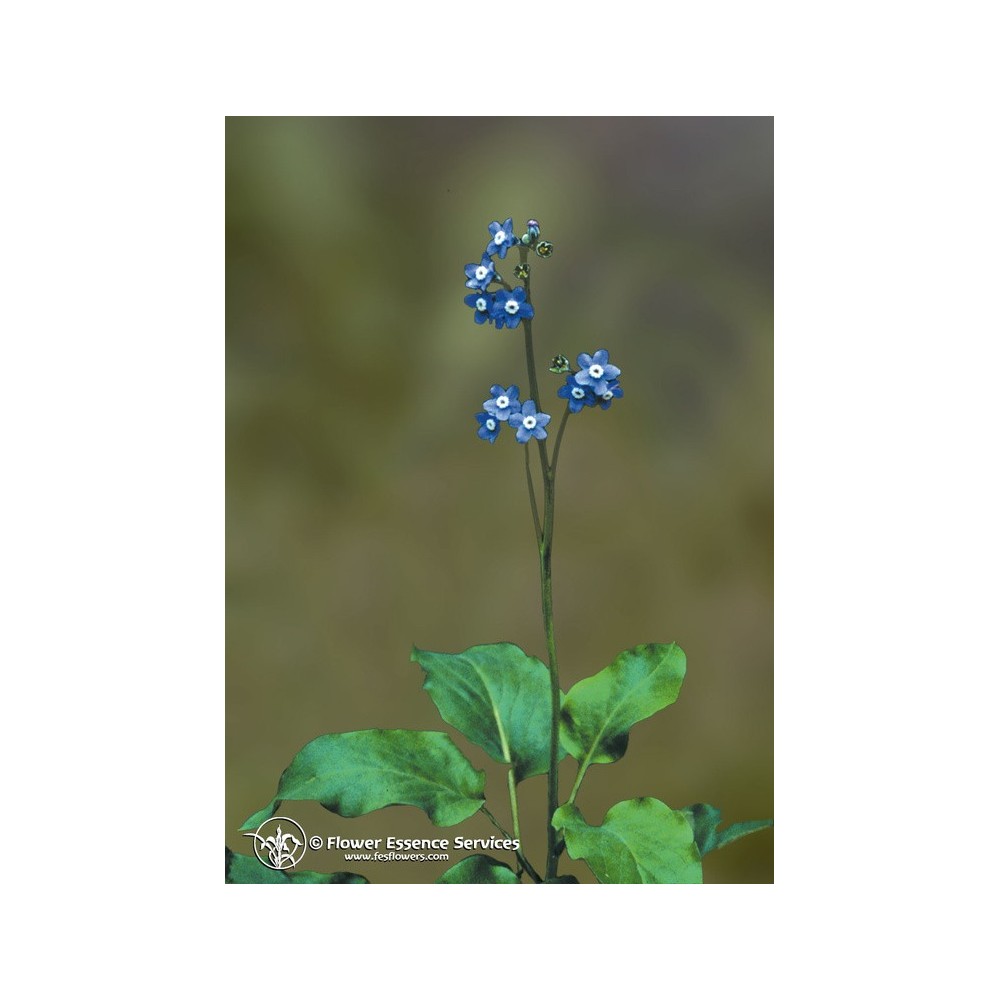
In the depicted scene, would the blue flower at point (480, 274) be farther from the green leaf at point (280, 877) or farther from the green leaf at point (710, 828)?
the green leaf at point (280, 877)

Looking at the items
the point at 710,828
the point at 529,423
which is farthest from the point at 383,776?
the point at 529,423

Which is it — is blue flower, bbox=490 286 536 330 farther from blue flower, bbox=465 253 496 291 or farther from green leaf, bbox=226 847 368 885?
green leaf, bbox=226 847 368 885

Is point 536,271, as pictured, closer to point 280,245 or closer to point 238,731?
point 280,245

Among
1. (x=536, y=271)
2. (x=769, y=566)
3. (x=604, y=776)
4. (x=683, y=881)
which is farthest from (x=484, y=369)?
(x=683, y=881)

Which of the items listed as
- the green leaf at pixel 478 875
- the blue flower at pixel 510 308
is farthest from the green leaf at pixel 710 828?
the blue flower at pixel 510 308

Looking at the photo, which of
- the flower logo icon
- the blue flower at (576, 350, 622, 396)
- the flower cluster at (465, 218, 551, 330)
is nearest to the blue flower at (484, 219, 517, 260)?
the flower cluster at (465, 218, 551, 330)

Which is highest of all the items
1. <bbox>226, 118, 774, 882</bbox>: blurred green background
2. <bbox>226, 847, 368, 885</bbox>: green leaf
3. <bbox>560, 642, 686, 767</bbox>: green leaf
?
<bbox>226, 118, 774, 882</bbox>: blurred green background
